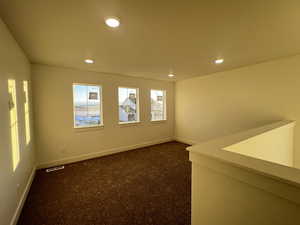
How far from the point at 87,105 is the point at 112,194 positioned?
92.8 inches

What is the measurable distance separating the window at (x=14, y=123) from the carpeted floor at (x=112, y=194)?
77cm

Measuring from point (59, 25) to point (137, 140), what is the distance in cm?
359

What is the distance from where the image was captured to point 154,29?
169 centimetres

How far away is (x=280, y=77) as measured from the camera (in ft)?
9.66

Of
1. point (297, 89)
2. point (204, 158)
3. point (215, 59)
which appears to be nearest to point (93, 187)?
point (204, 158)

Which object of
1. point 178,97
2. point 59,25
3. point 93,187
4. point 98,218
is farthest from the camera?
point 178,97

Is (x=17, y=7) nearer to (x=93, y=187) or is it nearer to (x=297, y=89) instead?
(x=93, y=187)

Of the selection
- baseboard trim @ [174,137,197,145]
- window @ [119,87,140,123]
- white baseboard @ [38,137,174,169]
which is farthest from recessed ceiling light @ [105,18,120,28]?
baseboard trim @ [174,137,197,145]

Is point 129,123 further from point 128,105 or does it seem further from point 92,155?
point 92,155

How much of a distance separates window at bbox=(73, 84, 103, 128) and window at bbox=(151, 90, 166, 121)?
1.89 metres

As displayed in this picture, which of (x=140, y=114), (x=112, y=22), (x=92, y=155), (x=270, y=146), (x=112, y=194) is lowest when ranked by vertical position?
(x=112, y=194)

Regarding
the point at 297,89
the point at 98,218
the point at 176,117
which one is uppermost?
the point at 297,89

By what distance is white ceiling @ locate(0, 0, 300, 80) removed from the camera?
1.29 m

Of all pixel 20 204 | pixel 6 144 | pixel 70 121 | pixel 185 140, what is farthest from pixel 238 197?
pixel 185 140
